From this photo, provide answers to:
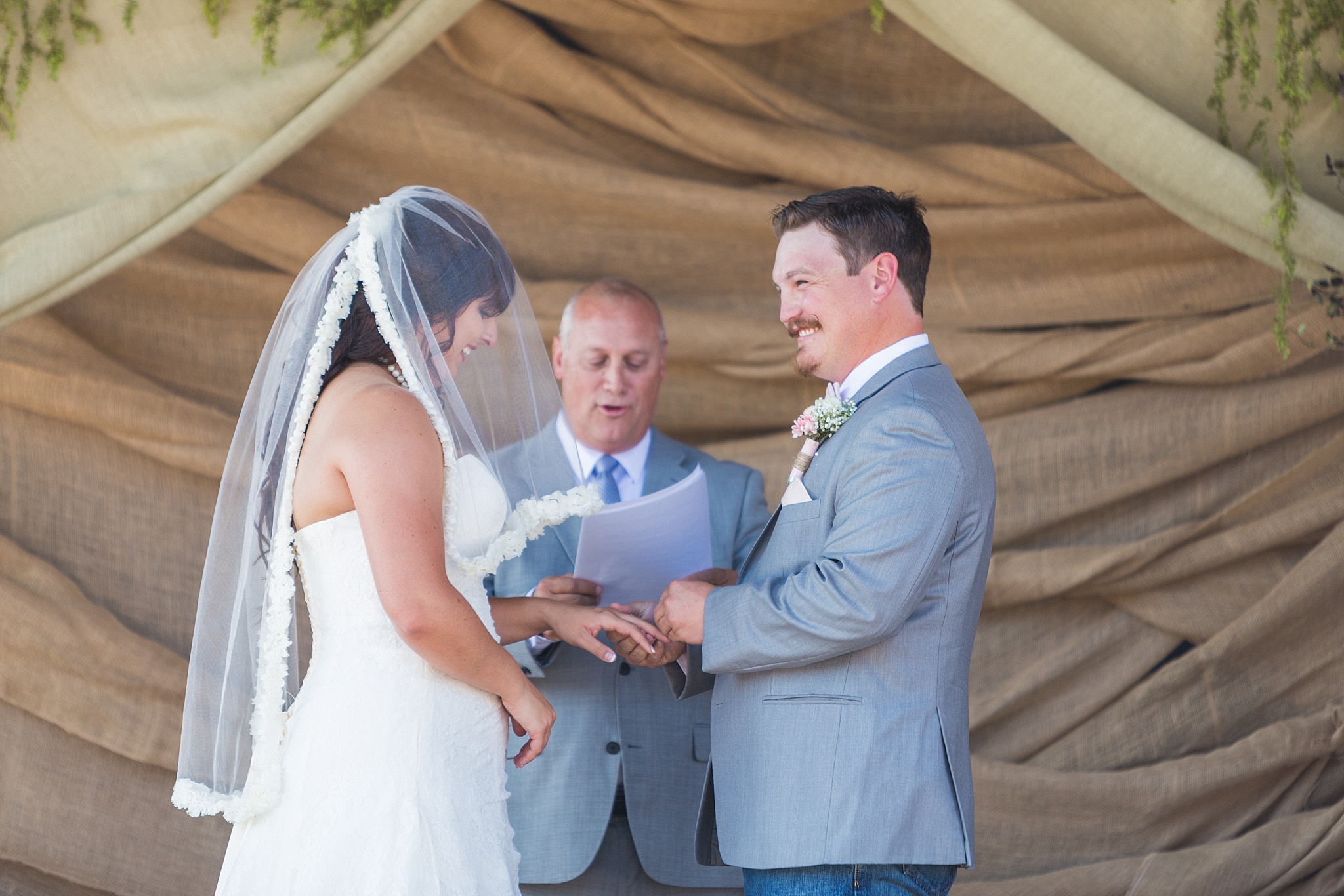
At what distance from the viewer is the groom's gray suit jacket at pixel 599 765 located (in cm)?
297

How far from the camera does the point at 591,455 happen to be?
11.1ft

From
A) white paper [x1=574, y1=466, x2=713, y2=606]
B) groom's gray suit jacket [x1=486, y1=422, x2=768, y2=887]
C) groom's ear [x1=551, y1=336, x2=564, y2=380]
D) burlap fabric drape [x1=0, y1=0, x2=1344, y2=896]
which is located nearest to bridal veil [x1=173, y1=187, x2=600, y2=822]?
Result: white paper [x1=574, y1=466, x2=713, y2=606]

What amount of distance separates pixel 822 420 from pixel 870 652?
1.55 ft

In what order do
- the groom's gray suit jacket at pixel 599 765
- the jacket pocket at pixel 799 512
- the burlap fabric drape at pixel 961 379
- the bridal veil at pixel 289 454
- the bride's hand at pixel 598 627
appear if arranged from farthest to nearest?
the burlap fabric drape at pixel 961 379 → the groom's gray suit jacket at pixel 599 765 → the bride's hand at pixel 598 627 → the jacket pocket at pixel 799 512 → the bridal veil at pixel 289 454

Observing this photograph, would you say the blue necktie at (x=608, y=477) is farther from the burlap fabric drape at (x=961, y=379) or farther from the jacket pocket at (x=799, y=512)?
the burlap fabric drape at (x=961, y=379)

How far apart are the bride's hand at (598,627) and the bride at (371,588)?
29 centimetres

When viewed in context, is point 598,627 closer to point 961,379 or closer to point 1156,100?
point 1156,100

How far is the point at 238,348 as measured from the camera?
425 cm

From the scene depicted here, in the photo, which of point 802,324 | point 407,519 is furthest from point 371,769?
point 802,324

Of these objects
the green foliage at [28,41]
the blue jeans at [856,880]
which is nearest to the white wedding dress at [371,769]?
the blue jeans at [856,880]

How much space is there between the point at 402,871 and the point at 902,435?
46.3 inches

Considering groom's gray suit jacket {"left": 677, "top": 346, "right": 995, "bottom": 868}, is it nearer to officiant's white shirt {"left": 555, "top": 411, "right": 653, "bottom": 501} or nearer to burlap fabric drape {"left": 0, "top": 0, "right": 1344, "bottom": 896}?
officiant's white shirt {"left": 555, "top": 411, "right": 653, "bottom": 501}

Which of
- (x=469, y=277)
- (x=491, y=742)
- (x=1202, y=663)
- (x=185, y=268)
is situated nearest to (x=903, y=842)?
(x=491, y=742)

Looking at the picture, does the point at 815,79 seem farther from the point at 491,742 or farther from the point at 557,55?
the point at 491,742
